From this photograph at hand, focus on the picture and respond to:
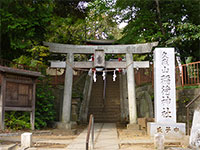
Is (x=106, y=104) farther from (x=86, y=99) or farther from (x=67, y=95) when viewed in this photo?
(x=67, y=95)

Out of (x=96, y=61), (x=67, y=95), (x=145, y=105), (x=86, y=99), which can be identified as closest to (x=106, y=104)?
(x=86, y=99)

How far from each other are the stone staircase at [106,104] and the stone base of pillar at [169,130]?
6.72 m

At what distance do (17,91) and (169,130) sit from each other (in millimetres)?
6808

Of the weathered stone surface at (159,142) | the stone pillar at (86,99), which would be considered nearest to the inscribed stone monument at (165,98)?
the weathered stone surface at (159,142)

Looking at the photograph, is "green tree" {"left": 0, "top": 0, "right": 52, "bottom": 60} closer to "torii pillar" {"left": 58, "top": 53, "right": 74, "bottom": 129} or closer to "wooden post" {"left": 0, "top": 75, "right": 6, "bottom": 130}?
"wooden post" {"left": 0, "top": 75, "right": 6, "bottom": 130}

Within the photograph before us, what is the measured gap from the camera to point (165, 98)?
9.08 m

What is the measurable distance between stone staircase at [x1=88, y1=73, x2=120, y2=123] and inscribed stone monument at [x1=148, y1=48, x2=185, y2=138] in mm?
6624

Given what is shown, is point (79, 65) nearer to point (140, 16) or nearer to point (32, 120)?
point (32, 120)

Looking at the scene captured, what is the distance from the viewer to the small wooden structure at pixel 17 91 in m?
9.55

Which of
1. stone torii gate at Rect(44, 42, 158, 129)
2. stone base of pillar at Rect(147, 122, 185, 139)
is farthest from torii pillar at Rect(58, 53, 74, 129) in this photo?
stone base of pillar at Rect(147, 122, 185, 139)

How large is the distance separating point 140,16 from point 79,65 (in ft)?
19.3

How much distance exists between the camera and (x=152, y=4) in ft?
51.8

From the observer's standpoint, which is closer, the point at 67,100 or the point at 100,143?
the point at 100,143

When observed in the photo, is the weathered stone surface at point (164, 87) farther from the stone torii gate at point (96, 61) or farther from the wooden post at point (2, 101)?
the wooden post at point (2, 101)
